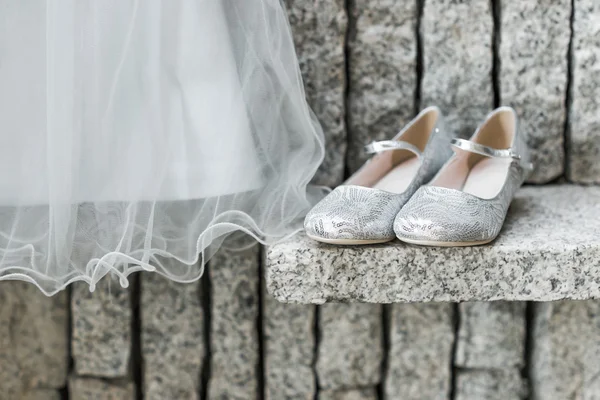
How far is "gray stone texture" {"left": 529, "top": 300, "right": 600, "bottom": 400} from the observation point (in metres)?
0.99

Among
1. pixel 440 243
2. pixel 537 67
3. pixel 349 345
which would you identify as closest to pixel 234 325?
pixel 349 345

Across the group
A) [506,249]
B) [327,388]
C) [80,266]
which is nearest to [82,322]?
[80,266]

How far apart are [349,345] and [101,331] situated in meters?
0.45

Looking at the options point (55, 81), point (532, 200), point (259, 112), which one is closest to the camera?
point (55, 81)

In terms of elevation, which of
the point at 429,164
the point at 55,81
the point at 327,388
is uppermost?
the point at 55,81

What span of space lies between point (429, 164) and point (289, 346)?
0.42 meters

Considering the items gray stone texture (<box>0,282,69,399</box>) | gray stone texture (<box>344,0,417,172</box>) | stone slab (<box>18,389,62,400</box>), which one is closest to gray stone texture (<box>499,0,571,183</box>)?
gray stone texture (<box>344,0,417,172</box>)

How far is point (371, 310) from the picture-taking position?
1.05 meters

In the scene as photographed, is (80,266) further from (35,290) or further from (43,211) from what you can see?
(35,290)

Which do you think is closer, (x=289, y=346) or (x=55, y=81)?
(x=55, y=81)

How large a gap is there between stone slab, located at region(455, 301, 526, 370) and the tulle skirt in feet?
1.43

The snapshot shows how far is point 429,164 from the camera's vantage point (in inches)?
35.5

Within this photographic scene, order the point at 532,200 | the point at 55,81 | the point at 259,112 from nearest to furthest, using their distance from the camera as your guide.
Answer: the point at 55,81 → the point at 259,112 → the point at 532,200

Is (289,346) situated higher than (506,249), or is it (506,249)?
(506,249)
